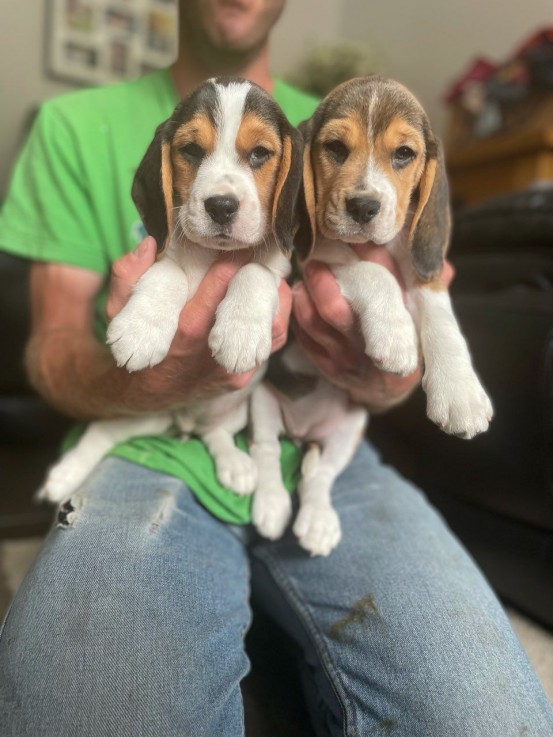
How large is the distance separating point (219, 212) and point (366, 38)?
723 millimetres

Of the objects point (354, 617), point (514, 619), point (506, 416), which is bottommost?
point (514, 619)

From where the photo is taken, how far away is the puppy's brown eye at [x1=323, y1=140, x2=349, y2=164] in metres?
1.07

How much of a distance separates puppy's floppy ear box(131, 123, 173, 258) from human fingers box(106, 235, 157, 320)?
0.02m

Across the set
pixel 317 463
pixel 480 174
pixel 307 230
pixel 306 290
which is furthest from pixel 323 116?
pixel 480 174

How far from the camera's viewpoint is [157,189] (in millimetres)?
1120

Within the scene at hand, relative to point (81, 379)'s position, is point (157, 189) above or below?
above

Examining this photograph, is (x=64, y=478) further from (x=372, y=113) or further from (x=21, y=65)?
(x=372, y=113)

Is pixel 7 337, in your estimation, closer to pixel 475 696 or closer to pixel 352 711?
pixel 352 711

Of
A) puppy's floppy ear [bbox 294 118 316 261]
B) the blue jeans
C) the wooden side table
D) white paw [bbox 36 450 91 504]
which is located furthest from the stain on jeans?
the wooden side table

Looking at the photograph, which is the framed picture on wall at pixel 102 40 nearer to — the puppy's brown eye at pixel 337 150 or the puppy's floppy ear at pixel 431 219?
the puppy's brown eye at pixel 337 150

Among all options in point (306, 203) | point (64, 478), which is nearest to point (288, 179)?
point (306, 203)

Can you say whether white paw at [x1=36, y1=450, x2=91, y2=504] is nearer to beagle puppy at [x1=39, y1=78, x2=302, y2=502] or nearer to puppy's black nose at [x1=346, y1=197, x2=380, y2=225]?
beagle puppy at [x1=39, y1=78, x2=302, y2=502]

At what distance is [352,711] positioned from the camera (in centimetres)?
144

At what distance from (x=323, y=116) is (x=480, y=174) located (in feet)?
4.53
